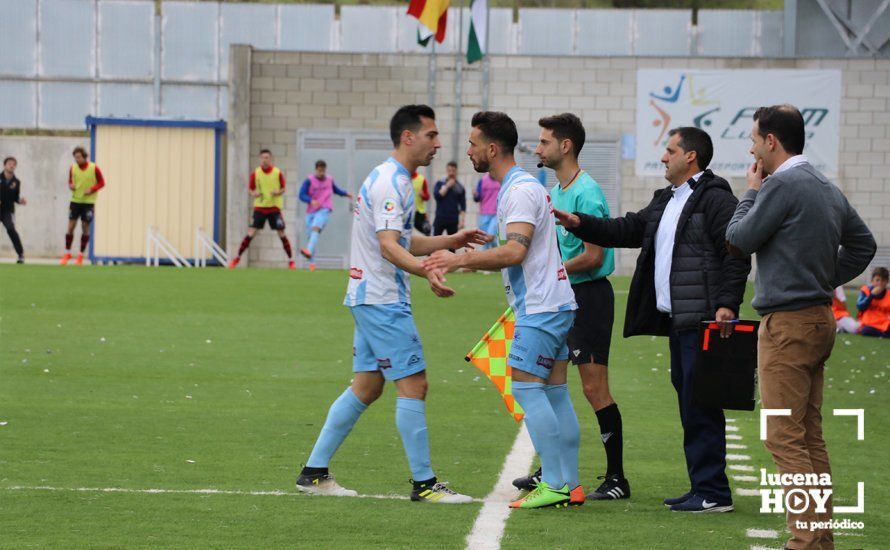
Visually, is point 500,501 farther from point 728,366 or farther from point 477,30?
point 477,30

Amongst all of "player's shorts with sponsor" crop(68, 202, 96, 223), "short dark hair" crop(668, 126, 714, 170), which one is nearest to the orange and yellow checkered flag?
"short dark hair" crop(668, 126, 714, 170)

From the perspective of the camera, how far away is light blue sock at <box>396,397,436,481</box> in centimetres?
698

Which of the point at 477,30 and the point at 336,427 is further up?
the point at 477,30

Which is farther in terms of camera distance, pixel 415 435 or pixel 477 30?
pixel 477 30

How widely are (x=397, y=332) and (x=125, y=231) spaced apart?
23.6m

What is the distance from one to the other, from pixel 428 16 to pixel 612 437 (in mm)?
22595

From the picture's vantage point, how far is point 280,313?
17312 mm

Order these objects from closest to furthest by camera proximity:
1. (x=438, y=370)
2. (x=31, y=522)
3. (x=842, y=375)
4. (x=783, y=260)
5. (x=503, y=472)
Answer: (x=783, y=260) < (x=31, y=522) < (x=503, y=472) < (x=438, y=370) < (x=842, y=375)

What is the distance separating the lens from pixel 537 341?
684cm

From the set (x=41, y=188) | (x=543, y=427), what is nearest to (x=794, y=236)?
(x=543, y=427)

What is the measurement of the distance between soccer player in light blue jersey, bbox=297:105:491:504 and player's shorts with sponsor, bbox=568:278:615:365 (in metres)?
0.72

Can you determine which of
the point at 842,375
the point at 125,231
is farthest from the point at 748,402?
the point at 125,231

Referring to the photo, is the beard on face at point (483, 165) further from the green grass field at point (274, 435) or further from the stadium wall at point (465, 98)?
the stadium wall at point (465, 98)

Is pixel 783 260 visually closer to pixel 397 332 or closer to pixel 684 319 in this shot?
pixel 684 319
